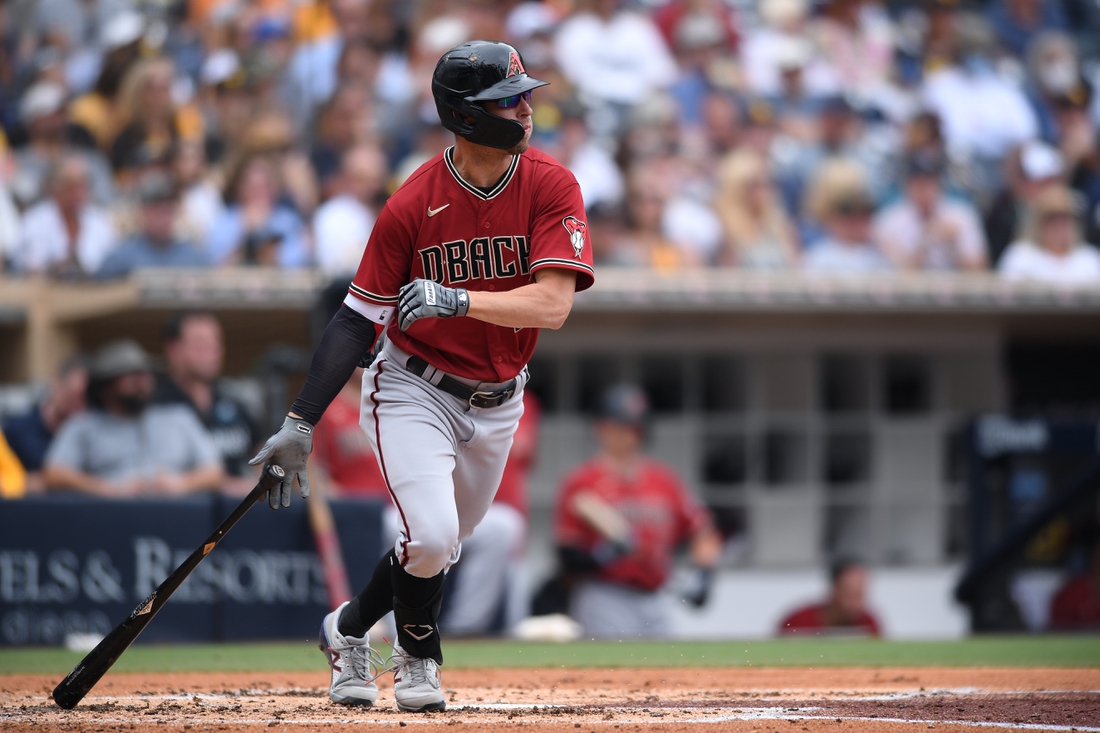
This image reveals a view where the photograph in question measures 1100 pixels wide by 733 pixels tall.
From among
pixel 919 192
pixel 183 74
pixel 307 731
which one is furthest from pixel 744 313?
pixel 307 731

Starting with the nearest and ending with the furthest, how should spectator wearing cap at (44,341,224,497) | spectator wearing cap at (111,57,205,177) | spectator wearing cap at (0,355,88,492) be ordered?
1. spectator wearing cap at (44,341,224,497)
2. spectator wearing cap at (0,355,88,492)
3. spectator wearing cap at (111,57,205,177)

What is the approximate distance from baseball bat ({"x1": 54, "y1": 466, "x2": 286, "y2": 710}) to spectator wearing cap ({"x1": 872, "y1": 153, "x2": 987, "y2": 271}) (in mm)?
6156

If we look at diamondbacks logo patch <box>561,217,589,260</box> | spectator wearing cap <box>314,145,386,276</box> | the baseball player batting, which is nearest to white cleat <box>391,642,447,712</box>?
the baseball player batting

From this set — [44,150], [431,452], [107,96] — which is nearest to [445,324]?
[431,452]

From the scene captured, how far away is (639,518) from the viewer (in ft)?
23.3

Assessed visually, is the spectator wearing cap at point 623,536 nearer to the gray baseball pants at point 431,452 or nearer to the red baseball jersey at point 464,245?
the gray baseball pants at point 431,452

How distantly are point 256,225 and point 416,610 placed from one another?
4963mm

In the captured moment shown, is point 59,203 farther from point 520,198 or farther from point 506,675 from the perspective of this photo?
point 520,198

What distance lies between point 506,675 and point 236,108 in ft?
17.1

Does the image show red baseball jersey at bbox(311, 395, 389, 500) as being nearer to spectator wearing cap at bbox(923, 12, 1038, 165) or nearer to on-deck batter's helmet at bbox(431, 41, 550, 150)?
on-deck batter's helmet at bbox(431, 41, 550, 150)

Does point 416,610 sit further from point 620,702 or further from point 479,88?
point 479,88

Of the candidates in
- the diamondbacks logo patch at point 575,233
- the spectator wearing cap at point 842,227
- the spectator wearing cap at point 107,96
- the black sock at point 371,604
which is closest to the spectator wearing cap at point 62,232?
the spectator wearing cap at point 107,96

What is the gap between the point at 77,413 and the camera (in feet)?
21.8

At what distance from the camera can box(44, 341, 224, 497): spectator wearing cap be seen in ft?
21.2
